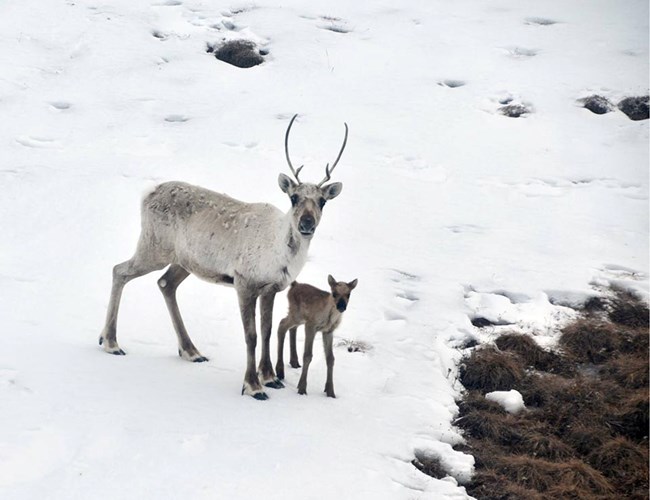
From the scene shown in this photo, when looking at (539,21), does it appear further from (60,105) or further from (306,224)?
(306,224)

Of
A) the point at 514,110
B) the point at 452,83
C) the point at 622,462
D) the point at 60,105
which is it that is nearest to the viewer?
the point at 622,462

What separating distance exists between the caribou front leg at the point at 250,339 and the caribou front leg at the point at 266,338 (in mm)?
110

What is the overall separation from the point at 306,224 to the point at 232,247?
1.18 meters

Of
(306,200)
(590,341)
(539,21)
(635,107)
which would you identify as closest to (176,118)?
(306,200)

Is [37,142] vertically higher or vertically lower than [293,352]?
higher

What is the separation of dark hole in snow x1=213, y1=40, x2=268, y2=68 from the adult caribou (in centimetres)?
1034

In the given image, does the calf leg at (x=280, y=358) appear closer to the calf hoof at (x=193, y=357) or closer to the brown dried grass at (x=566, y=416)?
the calf hoof at (x=193, y=357)

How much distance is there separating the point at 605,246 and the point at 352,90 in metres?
7.59

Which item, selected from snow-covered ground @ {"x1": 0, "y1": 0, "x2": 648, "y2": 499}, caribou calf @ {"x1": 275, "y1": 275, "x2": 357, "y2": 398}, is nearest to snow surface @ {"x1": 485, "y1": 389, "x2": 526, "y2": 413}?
snow-covered ground @ {"x1": 0, "y1": 0, "x2": 648, "y2": 499}

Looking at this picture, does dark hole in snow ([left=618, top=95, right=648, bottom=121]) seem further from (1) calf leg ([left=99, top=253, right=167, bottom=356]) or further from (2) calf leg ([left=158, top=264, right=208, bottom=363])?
(1) calf leg ([left=99, top=253, right=167, bottom=356])

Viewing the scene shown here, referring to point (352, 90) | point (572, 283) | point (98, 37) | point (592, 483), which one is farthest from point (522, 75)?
point (592, 483)

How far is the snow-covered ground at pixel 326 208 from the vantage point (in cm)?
663

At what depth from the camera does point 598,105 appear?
57.3ft

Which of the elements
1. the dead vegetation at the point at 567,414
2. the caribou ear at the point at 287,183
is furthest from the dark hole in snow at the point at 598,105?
the caribou ear at the point at 287,183
